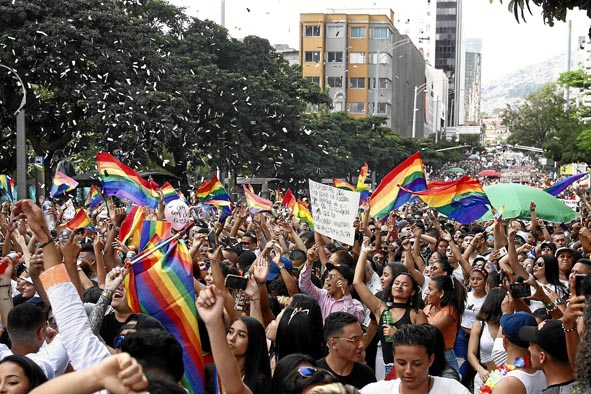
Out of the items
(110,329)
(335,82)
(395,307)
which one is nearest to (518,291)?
(395,307)

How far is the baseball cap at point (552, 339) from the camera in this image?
209 inches

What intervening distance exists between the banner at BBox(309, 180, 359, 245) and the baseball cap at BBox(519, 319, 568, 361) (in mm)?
5298

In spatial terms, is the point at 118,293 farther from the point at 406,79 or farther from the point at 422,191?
the point at 406,79

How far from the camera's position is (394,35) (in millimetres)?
102188

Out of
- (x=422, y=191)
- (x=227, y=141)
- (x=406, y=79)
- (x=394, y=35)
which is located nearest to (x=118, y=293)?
(x=422, y=191)

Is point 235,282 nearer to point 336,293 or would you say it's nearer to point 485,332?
point 336,293

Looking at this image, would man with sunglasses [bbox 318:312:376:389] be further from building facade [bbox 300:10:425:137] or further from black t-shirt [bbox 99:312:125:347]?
building facade [bbox 300:10:425:137]

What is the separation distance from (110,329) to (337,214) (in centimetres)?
471

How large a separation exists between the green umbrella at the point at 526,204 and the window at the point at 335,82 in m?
80.3

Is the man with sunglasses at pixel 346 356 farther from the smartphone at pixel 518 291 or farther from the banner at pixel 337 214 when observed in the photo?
the banner at pixel 337 214

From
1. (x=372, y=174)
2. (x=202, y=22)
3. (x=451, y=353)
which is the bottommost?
(x=372, y=174)

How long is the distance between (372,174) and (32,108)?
37.4 metres

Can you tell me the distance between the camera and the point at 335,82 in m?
96.9

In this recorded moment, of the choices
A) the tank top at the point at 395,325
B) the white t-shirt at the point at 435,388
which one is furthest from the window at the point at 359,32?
the white t-shirt at the point at 435,388
